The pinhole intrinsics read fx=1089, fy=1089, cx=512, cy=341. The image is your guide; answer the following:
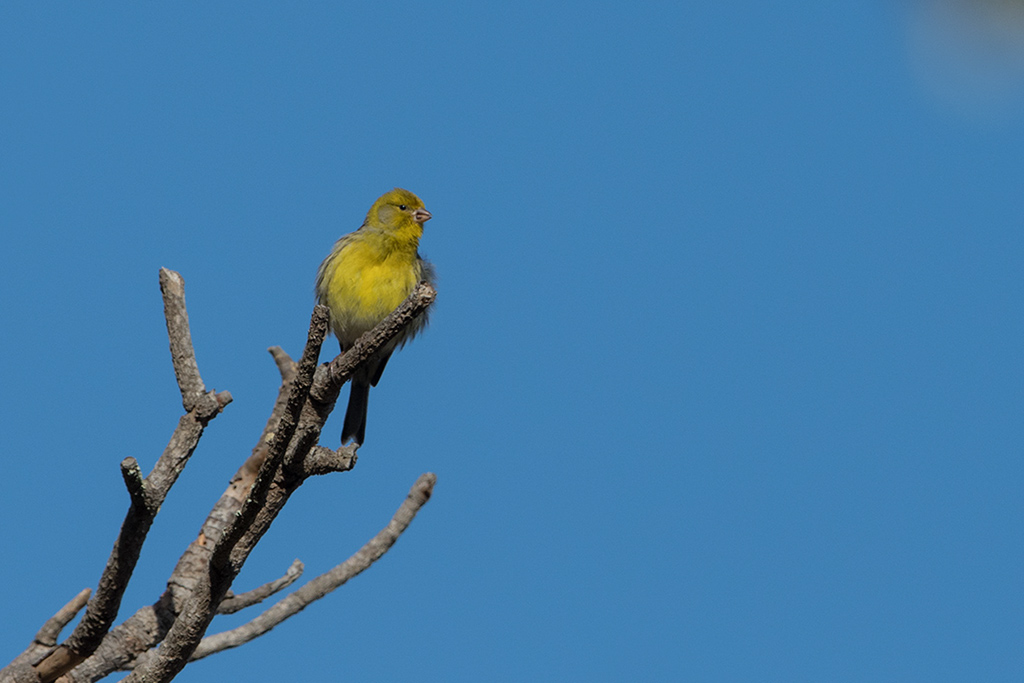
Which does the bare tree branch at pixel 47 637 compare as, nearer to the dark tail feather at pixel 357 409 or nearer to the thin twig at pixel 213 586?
the thin twig at pixel 213 586

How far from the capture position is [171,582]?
16.3ft

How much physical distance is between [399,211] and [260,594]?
10.3 feet

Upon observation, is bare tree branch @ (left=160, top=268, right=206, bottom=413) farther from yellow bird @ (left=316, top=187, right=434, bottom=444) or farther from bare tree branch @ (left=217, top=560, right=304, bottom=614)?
yellow bird @ (left=316, top=187, right=434, bottom=444)

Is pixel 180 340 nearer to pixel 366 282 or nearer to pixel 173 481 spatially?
pixel 173 481

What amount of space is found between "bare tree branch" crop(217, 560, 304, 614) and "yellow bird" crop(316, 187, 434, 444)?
6.65ft

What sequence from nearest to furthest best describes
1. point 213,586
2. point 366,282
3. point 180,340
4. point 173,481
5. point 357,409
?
point 213,586 → point 173,481 → point 180,340 → point 366,282 → point 357,409

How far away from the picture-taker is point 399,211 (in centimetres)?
728

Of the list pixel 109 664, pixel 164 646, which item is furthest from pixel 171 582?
pixel 164 646

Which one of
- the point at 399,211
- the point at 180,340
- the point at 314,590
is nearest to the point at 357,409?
the point at 399,211

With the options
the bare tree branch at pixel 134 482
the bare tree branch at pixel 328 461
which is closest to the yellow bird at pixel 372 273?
the bare tree branch at pixel 328 461

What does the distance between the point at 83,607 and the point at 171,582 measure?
1.83 feet

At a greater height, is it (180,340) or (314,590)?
(180,340)

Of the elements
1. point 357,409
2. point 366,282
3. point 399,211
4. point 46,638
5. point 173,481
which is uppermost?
point 399,211

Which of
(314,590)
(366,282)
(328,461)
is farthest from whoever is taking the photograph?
(366,282)
